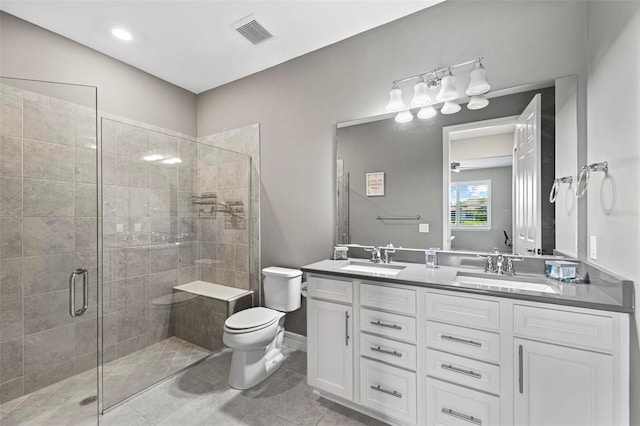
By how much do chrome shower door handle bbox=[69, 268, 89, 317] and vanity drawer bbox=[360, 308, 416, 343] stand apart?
182cm

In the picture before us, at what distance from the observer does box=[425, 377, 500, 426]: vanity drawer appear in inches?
53.6

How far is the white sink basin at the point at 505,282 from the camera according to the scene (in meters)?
1.51

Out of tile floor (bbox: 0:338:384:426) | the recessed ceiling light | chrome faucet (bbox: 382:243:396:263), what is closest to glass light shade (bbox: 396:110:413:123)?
chrome faucet (bbox: 382:243:396:263)

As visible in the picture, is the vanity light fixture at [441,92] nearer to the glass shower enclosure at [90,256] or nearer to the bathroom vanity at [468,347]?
the bathroom vanity at [468,347]

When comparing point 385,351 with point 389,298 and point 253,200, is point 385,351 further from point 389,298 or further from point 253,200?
point 253,200

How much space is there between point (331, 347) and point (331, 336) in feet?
0.24

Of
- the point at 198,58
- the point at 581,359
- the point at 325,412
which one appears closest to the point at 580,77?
the point at 581,359

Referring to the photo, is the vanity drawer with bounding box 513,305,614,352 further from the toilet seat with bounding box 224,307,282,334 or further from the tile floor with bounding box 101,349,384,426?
the toilet seat with bounding box 224,307,282,334

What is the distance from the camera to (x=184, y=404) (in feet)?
6.26

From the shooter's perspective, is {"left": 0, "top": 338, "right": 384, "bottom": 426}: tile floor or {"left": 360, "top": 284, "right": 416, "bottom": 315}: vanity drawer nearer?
{"left": 360, "top": 284, "right": 416, "bottom": 315}: vanity drawer

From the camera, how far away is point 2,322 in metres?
1.61

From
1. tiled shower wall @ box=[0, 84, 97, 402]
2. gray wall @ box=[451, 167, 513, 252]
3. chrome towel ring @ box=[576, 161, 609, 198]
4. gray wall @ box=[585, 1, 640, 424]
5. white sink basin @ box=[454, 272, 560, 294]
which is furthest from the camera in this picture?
gray wall @ box=[451, 167, 513, 252]

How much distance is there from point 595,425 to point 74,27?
4052 millimetres

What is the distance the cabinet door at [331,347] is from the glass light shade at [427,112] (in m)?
1.49
